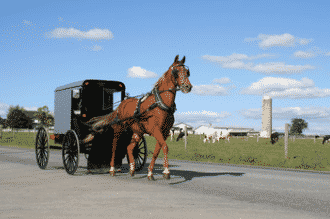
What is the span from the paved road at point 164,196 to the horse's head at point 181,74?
2.61 metres

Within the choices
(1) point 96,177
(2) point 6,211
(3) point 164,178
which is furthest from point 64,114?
(2) point 6,211

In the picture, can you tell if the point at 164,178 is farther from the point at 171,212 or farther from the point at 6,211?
the point at 6,211

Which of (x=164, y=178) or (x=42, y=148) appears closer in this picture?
(x=164, y=178)

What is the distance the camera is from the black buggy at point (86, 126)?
1247 cm

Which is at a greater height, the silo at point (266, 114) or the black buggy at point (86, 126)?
the silo at point (266, 114)

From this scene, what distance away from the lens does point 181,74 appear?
10016mm

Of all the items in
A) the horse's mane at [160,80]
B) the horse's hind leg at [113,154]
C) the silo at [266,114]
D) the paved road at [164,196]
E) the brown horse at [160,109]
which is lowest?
the paved road at [164,196]

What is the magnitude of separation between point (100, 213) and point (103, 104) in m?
7.43

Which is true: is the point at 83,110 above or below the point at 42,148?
above

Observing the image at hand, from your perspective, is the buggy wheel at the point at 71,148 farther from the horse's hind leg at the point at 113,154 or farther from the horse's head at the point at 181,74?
the horse's head at the point at 181,74

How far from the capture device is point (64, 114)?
13.7 meters

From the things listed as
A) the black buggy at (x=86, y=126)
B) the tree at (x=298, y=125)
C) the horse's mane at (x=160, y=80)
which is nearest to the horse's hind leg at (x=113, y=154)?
the black buggy at (x=86, y=126)

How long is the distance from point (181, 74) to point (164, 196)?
344 cm

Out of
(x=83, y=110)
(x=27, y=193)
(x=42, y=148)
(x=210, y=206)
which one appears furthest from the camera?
(x=42, y=148)
